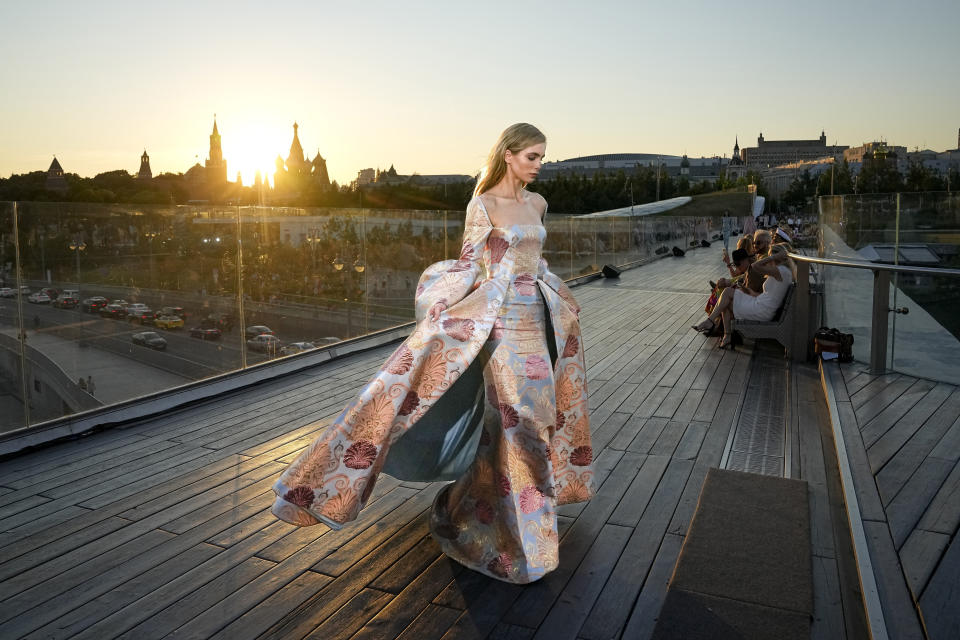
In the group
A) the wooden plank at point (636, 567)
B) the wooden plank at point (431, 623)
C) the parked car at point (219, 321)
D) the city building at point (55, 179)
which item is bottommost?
the wooden plank at point (636, 567)

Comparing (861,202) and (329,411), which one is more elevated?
(861,202)

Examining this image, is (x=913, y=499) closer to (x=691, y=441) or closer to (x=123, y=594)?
(x=691, y=441)

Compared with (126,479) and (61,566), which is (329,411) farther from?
(61,566)

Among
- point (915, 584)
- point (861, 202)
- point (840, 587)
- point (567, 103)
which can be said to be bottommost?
point (840, 587)

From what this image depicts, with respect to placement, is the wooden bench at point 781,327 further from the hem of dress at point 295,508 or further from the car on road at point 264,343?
the hem of dress at point 295,508

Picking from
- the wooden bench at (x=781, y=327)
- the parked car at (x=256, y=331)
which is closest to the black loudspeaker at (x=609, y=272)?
the wooden bench at (x=781, y=327)

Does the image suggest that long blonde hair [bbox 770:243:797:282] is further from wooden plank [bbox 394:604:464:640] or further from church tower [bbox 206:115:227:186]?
church tower [bbox 206:115:227:186]

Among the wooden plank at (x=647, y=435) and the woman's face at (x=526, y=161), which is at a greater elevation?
the woman's face at (x=526, y=161)

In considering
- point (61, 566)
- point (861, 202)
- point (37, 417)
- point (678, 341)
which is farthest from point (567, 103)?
point (61, 566)

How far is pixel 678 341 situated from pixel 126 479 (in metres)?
5.90

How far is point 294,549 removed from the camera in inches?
122

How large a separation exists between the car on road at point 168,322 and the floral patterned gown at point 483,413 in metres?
2.91

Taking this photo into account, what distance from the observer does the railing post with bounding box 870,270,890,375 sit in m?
4.85

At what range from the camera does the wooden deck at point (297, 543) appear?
255cm
